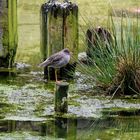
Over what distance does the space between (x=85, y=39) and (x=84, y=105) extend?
6.35 ft

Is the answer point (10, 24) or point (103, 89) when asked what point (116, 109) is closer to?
point (103, 89)

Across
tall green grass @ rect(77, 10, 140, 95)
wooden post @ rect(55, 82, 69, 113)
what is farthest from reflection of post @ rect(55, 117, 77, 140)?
tall green grass @ rect(77, 10, 140, 95)

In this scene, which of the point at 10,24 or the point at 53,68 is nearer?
the point at 53,68

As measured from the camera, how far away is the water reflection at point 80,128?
6.87 metres

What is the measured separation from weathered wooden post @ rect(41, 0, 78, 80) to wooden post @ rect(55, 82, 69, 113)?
5.53 ft

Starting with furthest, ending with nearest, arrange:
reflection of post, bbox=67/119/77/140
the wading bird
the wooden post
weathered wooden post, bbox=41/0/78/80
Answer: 1. weathered wooden post, bbox=41/0/78/80
2. the wading bird
3. the wooden post
4. reflection of post, bbox=67/119/77/140

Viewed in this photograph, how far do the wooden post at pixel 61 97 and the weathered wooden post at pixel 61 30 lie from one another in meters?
1.69

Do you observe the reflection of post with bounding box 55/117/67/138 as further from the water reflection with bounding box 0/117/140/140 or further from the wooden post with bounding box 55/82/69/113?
the wooden post with bounding box 55/82/69/113

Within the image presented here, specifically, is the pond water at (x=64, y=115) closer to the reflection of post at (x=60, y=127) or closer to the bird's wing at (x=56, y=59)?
the reflection of post at (x=60, y=127)

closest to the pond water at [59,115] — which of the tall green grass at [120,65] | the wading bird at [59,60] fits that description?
the tall green grass at [120,65]

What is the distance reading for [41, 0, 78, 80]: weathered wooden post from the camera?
363 inches

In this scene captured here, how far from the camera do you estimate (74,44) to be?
30.5 ft

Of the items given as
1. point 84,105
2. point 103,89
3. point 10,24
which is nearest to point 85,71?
point 103,89

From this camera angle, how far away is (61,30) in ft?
30.2
